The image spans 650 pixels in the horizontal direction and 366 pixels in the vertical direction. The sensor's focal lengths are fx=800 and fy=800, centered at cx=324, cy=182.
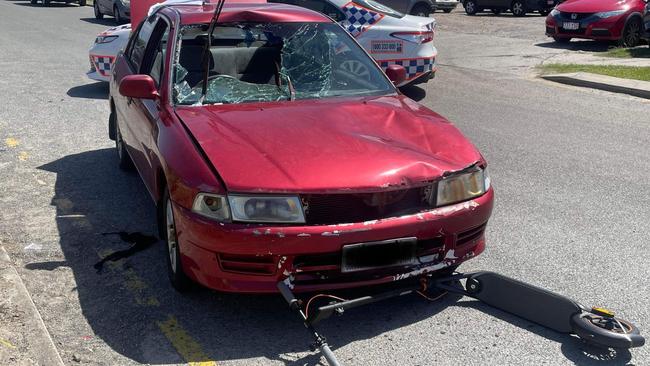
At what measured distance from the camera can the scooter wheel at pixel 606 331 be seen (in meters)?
3.62

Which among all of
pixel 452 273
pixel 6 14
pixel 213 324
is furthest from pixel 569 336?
pixel 6 14

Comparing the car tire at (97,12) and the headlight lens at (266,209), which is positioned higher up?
the headlight lens at (266,209)

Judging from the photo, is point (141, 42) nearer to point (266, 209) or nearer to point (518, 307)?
point (266, 209)

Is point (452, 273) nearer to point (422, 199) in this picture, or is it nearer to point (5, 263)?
point (422, 199)

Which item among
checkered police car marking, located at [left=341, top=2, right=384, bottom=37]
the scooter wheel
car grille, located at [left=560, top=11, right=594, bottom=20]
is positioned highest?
checkered police car marking, located at [left=341, top=2, right=384, bottom=37]

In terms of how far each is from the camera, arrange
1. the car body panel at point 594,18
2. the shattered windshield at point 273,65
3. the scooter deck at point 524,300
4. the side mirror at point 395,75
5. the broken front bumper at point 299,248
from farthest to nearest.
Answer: the car body panel at point 594,18
the side mirror at point 395,75
the shattered windshield at point 273,65
the scooter deck at point 524,300
the broken front bumper at point 299,248

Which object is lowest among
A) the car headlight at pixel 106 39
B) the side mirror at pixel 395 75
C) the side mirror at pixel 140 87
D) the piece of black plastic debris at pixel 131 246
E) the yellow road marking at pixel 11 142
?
the yellow road marking at pixel 11 142

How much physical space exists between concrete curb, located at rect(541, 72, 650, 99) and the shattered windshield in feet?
23.1

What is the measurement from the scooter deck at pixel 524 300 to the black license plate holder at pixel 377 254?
54cm

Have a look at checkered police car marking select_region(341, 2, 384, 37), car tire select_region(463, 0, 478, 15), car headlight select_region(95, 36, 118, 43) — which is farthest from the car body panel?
car tire select_region(463, 0, 478, 15)

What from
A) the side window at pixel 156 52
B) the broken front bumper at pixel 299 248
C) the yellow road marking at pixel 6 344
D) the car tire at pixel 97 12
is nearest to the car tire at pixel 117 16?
the car tire at pixel 97 12

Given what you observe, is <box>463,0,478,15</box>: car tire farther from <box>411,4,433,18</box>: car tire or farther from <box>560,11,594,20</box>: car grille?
Answer: <box>560,11,594,20</box>: car grille

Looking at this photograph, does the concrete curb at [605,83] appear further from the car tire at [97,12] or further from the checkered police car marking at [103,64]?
the car tire at [97,12]

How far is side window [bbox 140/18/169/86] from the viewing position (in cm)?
543
